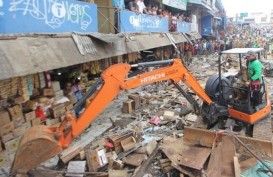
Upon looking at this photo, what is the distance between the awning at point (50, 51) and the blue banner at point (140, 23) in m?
1.08

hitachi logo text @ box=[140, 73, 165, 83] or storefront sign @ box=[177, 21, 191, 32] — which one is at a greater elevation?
storefront sign @ box=[177, 21, 191, 32]

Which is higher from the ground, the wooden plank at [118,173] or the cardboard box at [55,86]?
the cardboard box at [55,86]

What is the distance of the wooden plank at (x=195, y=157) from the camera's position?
624 cm

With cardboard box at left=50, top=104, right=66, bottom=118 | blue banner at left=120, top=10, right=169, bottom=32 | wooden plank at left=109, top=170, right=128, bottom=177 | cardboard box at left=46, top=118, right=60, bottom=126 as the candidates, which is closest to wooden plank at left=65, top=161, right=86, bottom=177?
wooden plank at left=109, top=170, right=128, bottom=177

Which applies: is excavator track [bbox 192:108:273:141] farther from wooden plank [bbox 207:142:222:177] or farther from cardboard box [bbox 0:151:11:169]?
cardboard box [bbox 0:151:11:169]

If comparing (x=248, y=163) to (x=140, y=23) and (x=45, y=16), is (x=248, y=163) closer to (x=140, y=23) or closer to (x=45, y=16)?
(x=45, y=16)

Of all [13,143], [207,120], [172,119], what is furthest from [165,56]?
[13,143]

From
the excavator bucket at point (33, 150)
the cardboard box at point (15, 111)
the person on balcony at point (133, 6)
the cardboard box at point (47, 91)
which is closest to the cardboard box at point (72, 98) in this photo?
the cardboard box at point (47, 91)

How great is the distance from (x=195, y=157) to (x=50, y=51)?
418cm

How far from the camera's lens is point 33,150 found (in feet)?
15.9

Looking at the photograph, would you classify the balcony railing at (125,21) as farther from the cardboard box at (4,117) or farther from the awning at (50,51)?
the cardboard box at (4,117)

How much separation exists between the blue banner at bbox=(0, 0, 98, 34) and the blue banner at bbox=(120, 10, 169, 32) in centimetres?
241

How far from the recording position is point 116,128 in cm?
977

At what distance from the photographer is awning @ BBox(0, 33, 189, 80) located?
5.96 m
